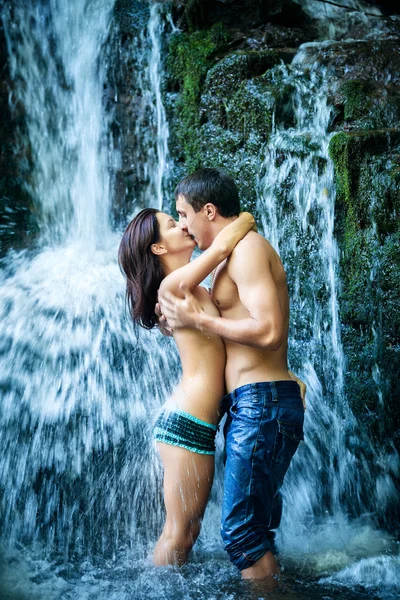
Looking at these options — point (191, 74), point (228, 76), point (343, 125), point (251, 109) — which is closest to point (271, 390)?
point (343, 125)

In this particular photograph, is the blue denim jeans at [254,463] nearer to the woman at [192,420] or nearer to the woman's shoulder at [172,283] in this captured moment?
the woman at [192,420]

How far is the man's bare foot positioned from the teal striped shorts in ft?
1.83

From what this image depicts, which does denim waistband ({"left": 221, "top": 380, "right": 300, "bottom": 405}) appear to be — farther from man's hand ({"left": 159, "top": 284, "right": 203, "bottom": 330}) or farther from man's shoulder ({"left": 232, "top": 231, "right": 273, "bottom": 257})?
man's shoulder ({"left": 232, "top": 231, "right": 273, "bottom": 257})

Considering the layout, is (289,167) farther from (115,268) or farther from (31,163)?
(31,163)

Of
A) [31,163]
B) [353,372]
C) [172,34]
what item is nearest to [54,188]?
[31,163]

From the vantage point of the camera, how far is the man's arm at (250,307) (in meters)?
2.81

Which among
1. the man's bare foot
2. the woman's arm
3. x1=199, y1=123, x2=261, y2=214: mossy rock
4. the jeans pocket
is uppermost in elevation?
x1=199, y1=123, x2=261, y2=214: mossy rock

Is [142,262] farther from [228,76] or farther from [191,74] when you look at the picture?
[191,74]

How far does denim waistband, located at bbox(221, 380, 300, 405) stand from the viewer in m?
2.94

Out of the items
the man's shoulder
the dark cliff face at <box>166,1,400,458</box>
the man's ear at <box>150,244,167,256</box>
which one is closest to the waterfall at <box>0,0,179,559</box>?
the dark cliff face at <box>166,1,400,458</box>

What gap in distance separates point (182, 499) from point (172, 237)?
4.46 feet

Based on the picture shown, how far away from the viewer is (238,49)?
6.72m

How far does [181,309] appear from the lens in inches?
120

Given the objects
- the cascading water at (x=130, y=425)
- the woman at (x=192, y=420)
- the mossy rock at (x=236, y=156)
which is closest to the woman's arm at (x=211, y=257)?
the woman at (x=192, y=420)
